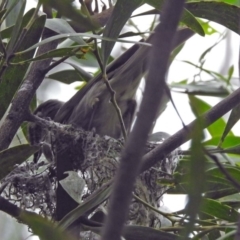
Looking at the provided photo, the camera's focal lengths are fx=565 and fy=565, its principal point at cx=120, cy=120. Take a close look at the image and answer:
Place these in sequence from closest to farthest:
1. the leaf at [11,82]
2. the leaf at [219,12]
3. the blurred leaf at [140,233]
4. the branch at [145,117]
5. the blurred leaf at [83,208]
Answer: the branch at [145,117] < the blurred leaf at [83,208] < the blurred leaf at [140,233] < the leaf at [219,12] < the leaf at [11,82]

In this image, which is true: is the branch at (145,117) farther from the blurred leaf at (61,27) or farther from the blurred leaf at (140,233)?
Result: the blurred leaf at (61,27)

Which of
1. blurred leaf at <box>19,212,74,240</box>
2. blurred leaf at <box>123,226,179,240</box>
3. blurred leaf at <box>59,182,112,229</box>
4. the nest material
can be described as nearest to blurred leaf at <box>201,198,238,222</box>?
blurred leaf at <box>123,226,179,240</box>

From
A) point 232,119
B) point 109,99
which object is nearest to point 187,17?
point 232,119

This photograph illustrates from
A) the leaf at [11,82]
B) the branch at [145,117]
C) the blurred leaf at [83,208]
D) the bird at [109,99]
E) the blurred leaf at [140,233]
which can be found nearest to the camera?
the branch at [145,117]

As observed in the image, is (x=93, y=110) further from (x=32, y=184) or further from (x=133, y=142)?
(x=133, y=142)

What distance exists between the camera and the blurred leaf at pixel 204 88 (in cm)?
197

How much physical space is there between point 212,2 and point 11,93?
553mm

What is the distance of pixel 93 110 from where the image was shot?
7.86ft

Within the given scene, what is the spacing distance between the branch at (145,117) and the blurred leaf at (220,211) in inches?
30.4

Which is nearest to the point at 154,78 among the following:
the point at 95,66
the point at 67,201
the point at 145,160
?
the point at 145,160

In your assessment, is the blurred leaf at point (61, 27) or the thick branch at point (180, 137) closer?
the thick branch at point (180, 137)

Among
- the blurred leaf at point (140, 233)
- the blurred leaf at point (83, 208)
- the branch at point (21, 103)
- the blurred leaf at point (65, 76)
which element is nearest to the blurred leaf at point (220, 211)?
the blurred leaf at point (140, 233)

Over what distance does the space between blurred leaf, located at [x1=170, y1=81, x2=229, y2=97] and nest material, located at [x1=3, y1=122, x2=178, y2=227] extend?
23cm

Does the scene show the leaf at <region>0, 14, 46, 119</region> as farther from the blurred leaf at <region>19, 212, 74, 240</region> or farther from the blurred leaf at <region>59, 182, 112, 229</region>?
the blurred leaf at <region>19, 212, 74, 240</region>
